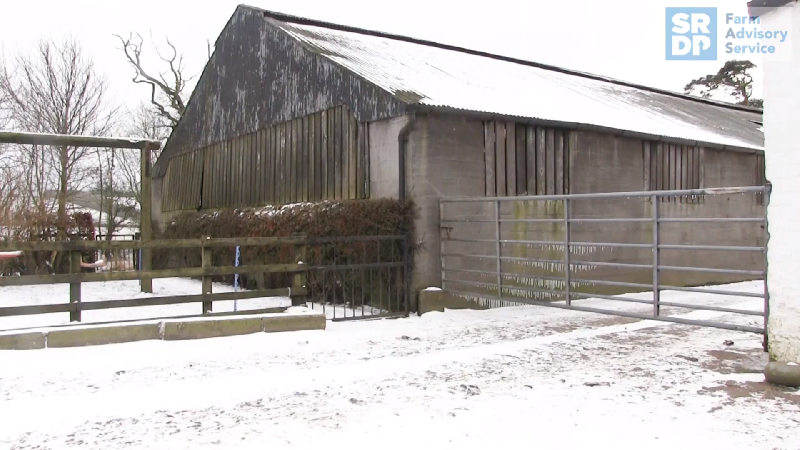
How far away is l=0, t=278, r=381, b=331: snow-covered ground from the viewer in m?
8.53

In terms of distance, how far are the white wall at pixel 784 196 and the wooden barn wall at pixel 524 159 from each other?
204 inches

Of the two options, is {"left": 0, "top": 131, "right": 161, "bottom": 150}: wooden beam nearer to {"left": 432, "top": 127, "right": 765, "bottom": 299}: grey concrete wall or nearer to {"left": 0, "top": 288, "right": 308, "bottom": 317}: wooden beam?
{"left": 0, "top": 288, "right": 308, "bottom": 317}: wooden beam

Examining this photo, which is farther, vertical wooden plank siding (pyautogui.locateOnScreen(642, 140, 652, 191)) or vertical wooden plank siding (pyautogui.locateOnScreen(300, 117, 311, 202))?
vertical wooden plank siding (pyautogui.locateOnScreen(642, 140, 652, 191))

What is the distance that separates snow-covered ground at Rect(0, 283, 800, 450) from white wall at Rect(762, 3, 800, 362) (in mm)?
574

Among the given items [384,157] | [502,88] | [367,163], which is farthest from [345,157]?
[502,88]

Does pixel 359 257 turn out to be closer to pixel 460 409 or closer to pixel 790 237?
pixel 460 409

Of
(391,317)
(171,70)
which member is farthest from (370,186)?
(171,70)

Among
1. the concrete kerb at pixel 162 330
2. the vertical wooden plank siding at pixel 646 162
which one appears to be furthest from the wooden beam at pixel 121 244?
the vertical wooden plank siding at pixel 646 162

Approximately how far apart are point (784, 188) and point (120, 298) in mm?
10412

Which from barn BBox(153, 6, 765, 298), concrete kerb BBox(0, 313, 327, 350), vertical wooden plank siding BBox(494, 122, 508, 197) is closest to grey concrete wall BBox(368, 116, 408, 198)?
barn BBox(153, 6, 765, 298)

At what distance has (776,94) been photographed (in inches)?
220

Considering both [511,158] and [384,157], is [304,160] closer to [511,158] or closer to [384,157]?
[384,157]

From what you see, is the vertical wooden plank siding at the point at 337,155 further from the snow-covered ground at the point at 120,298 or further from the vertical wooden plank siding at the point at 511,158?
the vertical wooden plank siding at the point at 511,158

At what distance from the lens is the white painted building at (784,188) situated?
5367mm
